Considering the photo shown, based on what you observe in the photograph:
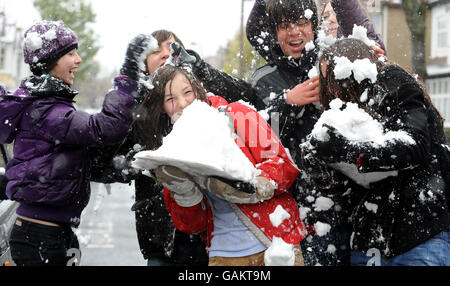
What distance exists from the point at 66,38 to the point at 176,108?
0.85m

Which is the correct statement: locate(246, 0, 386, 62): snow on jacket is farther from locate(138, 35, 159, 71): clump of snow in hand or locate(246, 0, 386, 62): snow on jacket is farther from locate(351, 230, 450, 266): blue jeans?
locate(351, 230, 450, 266): blue jeans

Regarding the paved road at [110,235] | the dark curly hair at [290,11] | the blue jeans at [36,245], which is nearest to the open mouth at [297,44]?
the dark curly hair at [290,11]

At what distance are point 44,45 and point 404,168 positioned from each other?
6.50 feet

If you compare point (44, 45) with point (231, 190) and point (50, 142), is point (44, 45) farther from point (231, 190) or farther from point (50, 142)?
point (231, 190)

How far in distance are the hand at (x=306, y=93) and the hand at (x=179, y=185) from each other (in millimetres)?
647

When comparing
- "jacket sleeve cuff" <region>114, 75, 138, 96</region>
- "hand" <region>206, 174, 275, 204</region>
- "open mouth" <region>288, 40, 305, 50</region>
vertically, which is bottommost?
"hand" <region>206, 174, 275, 204</region>

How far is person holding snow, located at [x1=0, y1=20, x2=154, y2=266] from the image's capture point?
8.90 feet

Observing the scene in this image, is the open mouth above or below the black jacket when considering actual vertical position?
above

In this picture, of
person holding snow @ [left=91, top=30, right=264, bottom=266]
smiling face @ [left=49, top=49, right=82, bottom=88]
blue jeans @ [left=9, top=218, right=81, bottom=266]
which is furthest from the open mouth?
blue jeans @ [left=9, top=218, right=81, bottom=266]

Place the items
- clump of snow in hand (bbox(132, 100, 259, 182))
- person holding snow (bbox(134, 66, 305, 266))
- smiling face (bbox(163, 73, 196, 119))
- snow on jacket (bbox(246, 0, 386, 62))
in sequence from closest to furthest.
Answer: clump of snow in hand (bbox(132, 100, 259, 182)) → person holding snow (bbox(134, 66, 305, 266)) → smiling face (bbox(163, 73, 196, 119)) → snow on jacket (bbox(246, 0, 386, 62))

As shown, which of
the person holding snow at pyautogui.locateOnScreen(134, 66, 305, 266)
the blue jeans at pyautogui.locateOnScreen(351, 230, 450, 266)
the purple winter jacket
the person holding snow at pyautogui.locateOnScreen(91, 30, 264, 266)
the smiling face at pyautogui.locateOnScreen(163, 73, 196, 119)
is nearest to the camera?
the blue jeans at pyautogui.locateOnScreen(351, 230, 450, 266)

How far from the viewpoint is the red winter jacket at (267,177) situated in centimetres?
236

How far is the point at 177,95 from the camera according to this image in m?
2.56

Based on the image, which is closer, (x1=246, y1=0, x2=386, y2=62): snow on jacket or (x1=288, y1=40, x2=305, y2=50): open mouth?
(x1=288, y1=40, x2=305, y2=50): open mouth
